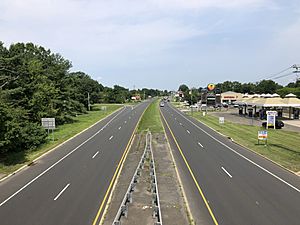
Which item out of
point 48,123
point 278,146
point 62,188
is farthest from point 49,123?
point 278,146

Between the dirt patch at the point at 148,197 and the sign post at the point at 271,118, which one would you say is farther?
the sign post at the point at 271,118

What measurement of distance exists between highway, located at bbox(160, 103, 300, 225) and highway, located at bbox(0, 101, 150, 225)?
5248 mm

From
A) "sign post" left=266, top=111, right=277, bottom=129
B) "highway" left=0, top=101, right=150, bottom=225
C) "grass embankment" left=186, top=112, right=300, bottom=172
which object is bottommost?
"highway" left=0, top=101, right=150, bottom=225

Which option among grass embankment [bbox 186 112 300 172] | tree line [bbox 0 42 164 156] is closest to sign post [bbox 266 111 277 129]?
grass embankment [bbox 186 112 300 172]

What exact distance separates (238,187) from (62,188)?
10.6 metres

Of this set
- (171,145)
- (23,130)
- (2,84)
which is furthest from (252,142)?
(2,84)

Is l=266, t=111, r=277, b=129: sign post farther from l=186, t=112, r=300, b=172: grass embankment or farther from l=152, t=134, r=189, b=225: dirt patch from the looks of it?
l=152, t=134, r=189, b=225: dirt patch

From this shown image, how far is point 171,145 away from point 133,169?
11.9m

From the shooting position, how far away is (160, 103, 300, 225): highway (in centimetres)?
1520

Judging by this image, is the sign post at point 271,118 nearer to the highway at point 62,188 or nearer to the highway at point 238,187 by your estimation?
the highway at point 238,187

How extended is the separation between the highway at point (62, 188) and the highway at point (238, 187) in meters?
5.25

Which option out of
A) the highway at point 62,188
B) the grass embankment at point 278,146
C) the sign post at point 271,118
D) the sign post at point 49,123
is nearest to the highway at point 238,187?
the grass embankment at point 278,146

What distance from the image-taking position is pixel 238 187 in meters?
20.0

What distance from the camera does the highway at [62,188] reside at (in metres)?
15.6
